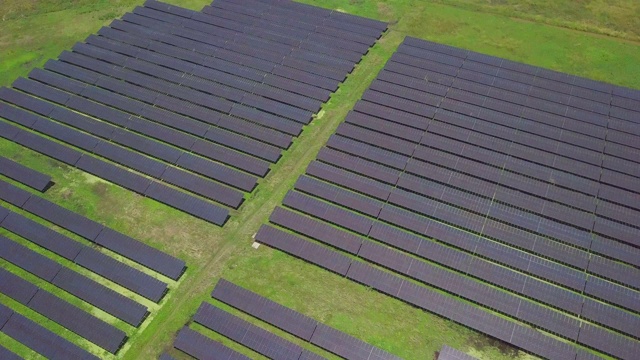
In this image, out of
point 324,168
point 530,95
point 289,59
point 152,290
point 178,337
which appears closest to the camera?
point 178,337

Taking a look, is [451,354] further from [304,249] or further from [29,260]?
[29,260]

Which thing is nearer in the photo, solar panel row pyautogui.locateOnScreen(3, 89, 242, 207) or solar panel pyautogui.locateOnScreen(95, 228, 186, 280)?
solar panel pyautogui.locateOnScreen(95, 228, 186, 280)

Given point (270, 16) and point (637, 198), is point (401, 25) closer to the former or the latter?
point (270, 16)

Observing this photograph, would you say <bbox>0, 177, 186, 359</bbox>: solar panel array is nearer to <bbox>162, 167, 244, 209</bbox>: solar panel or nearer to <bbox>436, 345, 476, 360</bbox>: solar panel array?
<bbox>162, 167, 244, 209</bbox>: solar panel

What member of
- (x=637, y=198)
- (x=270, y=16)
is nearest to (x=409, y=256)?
(x=637, y=198)

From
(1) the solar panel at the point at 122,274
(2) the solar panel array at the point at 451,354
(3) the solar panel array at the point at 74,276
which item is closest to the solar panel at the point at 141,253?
(3) the solar panel array at the point at 74,276

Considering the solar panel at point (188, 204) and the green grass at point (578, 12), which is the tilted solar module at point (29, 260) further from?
the green grass at point (578, 12)

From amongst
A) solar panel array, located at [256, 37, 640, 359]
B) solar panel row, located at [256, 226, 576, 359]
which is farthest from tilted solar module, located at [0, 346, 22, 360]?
solar panel row, located at [256, 226, 576, 359]

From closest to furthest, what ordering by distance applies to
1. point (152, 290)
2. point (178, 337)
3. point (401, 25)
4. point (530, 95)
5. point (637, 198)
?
1. point (178, 337)
2. point (152, 290)
3. point (637, 198)
4. point (530, 95)
5. point (401, 25)
